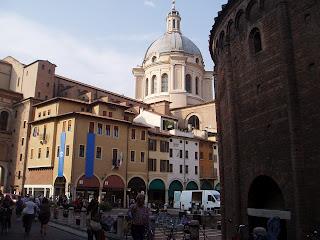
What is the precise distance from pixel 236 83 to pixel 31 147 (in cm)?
3518

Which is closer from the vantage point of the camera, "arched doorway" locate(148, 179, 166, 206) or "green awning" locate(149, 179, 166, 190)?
"green awning" locate(149, 179, 166, 190)

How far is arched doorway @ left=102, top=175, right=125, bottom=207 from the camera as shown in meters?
40.1

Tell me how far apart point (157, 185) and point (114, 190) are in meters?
6.55

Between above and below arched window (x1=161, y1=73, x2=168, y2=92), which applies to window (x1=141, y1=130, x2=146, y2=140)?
below

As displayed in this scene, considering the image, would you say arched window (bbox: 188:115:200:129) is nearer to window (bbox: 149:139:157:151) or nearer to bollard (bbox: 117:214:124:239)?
window (bbox: 149:139:157:151)

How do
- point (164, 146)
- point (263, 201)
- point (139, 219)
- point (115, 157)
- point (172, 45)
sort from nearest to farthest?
point (139, 219), point (263, 201), point (115, 157), point (164, 146), point (172, 45)

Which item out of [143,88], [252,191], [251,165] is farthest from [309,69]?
[143,88]

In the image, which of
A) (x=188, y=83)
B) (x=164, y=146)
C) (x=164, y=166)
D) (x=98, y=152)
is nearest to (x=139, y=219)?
(x=98, y=152)

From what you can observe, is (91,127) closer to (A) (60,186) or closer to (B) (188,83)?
(A) (60,186)

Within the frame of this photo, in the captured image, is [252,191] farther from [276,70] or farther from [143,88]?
[143,88]

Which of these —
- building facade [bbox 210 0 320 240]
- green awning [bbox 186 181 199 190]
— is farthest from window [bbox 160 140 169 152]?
building facade [bbox 210 0 320 240]

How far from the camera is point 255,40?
46.8 ft

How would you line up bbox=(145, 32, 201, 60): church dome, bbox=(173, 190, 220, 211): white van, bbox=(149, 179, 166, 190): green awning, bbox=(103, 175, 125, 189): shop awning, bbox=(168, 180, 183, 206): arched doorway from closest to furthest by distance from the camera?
bbox=(173, 190, 220, 211): white van < bbox=(103, 175, 125, 189): shop awning < bbox=(149, 179, 166, 190): green awning < bbox=(168, 180, 183, 206): arched doorway < bbox=(145, 32, 201, 60): church dome

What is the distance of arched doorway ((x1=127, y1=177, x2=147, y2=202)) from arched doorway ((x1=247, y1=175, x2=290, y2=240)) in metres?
29.8
